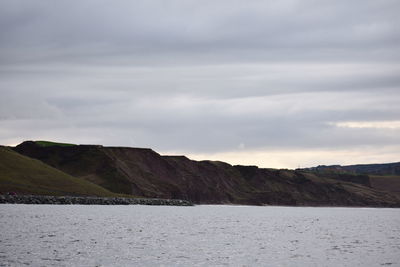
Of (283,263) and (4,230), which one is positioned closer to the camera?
(283,263)

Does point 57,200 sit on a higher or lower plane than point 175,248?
higher

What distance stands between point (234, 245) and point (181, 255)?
12.3 m

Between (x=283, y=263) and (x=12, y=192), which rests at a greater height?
(x=12, y=192)

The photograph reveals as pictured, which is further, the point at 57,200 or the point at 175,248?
the point at 57,200

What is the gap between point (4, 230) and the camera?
73.4 meters

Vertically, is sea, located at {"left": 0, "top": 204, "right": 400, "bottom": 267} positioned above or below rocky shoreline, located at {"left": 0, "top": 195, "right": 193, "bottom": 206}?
below

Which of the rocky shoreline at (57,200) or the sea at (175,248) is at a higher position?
the rocky shoreline at (57,200)

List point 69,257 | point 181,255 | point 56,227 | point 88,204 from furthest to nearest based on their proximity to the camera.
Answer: point 88,204 < point 56,227 < point 181,255 < point 69,257

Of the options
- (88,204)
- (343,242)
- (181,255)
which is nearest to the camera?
(181,255)

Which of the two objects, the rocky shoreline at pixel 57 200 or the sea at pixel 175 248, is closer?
the sea at pixel 175 248

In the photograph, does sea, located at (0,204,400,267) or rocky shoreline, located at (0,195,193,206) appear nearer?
sea, located at (0,204,400,267)

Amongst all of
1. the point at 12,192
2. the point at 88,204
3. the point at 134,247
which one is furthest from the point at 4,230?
the point at 88,204

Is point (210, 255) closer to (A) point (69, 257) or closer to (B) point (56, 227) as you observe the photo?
(A) point (69, 257)

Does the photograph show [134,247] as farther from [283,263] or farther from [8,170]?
[8,170]
